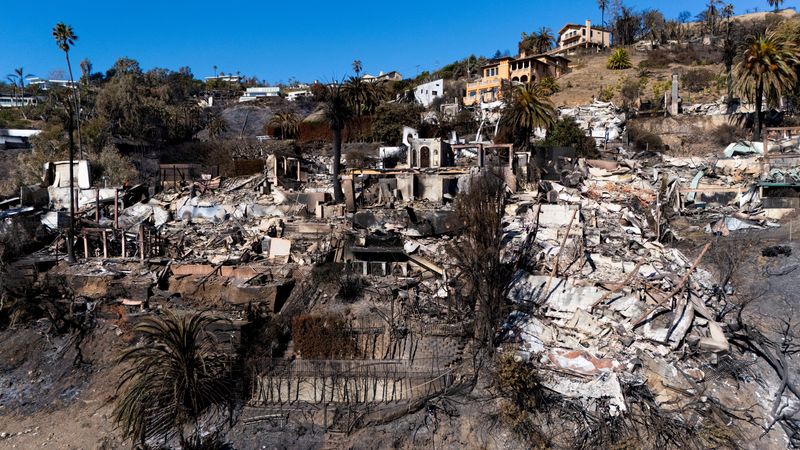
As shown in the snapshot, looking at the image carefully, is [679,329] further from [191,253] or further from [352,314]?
[191,253]

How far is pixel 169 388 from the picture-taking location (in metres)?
11.1

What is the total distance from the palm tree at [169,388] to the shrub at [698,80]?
40382 mm

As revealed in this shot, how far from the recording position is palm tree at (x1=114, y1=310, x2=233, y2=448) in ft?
35.6

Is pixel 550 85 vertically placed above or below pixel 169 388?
above

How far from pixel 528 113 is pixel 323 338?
685 inches

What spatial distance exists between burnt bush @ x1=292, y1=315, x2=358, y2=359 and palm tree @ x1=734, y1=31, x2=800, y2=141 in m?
24.1

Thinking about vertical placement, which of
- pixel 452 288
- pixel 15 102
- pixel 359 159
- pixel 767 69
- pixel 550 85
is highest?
pixel 15 102

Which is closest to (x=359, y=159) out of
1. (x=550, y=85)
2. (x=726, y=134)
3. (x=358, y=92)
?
(x=358, y=92)

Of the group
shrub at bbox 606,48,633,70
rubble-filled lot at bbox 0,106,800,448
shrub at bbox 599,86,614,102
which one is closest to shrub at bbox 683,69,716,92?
shrub at bbox 599,86,614,102

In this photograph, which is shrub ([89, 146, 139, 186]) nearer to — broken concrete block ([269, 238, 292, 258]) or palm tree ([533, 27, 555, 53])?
broken concrete block ([269, 238, 292, 258])

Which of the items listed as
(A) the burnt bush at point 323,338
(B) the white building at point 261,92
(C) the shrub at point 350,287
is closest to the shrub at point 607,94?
(C) the shrub at point 350,287

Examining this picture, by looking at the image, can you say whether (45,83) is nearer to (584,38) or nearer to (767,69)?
(584,38)

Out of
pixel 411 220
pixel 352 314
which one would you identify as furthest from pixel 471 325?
pixel 411 220

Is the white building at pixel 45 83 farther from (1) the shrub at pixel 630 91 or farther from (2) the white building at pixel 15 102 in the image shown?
(1) the shrub at pixel 630 91
